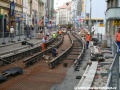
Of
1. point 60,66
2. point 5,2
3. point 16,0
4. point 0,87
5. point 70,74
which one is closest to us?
point 0,87

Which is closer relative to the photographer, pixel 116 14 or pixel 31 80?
pixel 31 80

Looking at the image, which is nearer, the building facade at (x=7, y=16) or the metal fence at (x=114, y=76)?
the metal fence at (x=114, y=76)

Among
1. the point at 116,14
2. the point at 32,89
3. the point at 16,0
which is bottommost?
the point at 32,89

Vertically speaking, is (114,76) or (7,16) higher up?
(7,16)

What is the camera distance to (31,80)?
12.4 meters

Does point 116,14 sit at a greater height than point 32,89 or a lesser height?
greater

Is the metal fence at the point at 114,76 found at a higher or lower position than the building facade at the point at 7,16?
lower

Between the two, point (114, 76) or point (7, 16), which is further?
point (7, 16)

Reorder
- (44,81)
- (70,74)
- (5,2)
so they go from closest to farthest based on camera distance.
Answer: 1. (44,81)
2. (70,74)
3. (5,2)

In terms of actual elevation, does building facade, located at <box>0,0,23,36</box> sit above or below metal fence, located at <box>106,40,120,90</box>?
above

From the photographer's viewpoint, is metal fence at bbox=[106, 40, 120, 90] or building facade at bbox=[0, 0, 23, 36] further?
building facade at bbox=[0, 0, 23, 36]

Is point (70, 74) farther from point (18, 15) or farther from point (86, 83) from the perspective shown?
point (18, 15)

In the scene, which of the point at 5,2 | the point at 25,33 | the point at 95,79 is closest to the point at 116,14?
the point at 25,33

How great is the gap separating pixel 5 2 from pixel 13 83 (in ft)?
108
